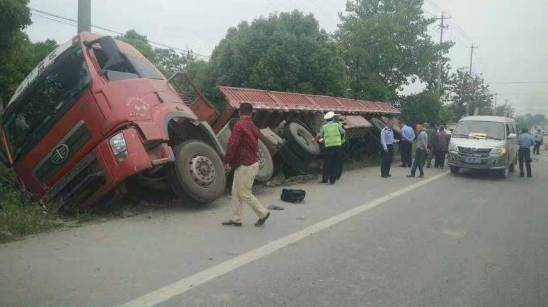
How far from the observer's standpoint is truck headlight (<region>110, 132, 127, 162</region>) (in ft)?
21.3

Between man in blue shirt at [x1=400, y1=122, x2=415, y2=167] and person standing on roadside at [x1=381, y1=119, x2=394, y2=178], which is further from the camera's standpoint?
man in blue shirt at [x1=400, y1=122, x2=415, y2=167]

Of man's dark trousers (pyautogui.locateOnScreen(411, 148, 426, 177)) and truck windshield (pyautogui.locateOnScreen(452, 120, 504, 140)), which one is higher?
truck windshield (pyautogui.locateOnScreen(452, 120, 504, 140))

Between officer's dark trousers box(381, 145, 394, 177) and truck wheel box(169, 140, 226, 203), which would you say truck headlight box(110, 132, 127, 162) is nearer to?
truck wheel box(169, 140, 226, 203)

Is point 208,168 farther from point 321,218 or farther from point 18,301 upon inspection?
point 18,301

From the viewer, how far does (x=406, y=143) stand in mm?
15094

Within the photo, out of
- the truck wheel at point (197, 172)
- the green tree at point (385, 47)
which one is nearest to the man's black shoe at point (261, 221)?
the truck wheel at point (197, 172)

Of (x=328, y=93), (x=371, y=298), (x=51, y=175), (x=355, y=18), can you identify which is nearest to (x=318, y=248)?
(x=371, y=298)

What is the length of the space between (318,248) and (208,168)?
2.72 metres

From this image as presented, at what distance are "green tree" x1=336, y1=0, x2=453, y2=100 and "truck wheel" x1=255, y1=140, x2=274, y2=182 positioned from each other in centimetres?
A: 1492

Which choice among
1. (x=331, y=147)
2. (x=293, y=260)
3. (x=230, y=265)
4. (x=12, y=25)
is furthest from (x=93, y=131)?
(x=12, y=25)

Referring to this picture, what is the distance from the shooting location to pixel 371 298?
4.18m

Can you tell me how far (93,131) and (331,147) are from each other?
5.79 metres

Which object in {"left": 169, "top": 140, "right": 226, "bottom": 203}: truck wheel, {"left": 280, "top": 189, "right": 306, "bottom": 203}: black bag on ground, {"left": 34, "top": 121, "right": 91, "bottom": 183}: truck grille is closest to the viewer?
{"left": 34, "top": 121, "right": 91, "bottom": 183}: truck grille

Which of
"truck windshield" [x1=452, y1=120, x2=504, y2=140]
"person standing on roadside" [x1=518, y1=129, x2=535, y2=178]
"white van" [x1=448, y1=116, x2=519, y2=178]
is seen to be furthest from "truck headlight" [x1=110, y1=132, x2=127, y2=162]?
"person standing on roadside" [x1=518, y1=129, x2=535, y2=178]
